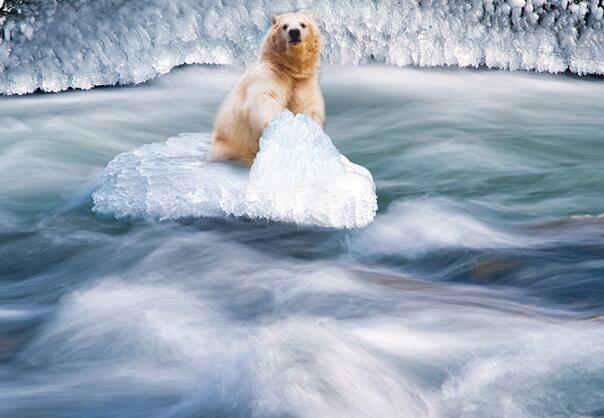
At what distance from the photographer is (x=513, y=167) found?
728cm

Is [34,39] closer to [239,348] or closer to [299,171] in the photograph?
[299,171]

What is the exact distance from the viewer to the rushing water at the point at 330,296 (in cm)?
346

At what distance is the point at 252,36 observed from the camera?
35.5 ft

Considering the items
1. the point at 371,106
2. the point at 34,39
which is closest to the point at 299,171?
the point at 371,106

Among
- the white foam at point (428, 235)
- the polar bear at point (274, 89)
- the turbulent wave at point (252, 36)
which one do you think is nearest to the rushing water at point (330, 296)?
the white foam at point (428, 235)

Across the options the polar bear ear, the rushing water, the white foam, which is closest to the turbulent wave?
the rushing water

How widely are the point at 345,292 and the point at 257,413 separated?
53.0 inches

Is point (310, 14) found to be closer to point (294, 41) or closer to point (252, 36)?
point (294, 41)

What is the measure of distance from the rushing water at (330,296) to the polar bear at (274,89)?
18.5 inches

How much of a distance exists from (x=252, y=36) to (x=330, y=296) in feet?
22.1

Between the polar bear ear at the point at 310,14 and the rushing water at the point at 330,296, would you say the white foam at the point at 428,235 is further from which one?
the polar bear ear at the point at 310,14

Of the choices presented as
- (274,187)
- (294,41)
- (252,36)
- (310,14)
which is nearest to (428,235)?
(274,187)

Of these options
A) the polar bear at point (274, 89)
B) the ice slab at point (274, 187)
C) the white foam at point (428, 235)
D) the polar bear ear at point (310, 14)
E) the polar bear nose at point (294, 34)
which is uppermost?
the polar bear ear at point (310, 14)

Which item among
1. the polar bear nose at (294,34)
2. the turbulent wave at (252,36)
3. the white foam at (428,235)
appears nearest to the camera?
the white foam at (428,235)
